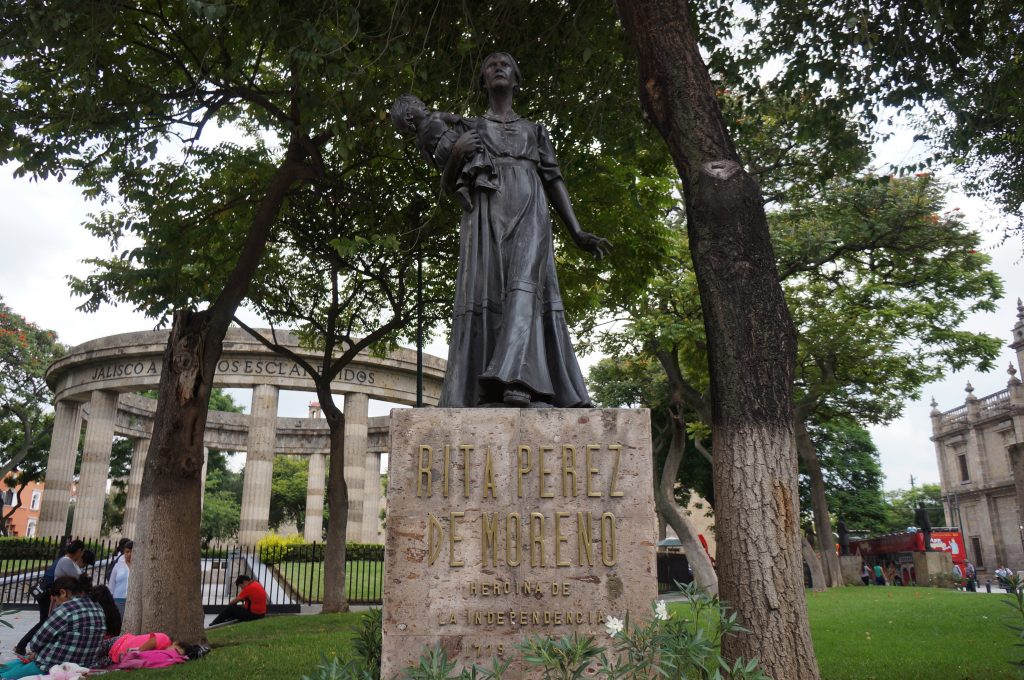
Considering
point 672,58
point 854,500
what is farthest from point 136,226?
point 854,500

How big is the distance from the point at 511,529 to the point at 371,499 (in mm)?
31289

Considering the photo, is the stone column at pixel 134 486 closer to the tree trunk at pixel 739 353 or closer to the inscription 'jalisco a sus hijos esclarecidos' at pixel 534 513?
the tree trunk at pixel 739 353

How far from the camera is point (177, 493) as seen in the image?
33.6 feet

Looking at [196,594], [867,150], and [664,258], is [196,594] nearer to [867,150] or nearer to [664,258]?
[664,258]

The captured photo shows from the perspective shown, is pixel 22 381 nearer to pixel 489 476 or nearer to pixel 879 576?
pixel 489 476

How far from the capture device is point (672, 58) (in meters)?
7.21

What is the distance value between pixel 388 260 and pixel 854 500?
3737 centimetres

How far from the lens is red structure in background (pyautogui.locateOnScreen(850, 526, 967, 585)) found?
32.9m

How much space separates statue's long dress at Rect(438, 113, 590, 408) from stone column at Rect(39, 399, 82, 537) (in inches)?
1102

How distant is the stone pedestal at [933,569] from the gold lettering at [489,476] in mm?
27184

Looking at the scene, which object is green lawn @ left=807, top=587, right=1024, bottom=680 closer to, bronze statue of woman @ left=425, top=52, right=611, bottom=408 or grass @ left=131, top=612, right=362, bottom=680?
bronze statue of woman @ left=425, top=52, right=611, bottom=408

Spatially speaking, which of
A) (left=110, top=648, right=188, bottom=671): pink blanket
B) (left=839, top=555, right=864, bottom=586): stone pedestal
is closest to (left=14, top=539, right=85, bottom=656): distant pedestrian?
(left=110, top=648, right=188, bottom=671): pink blanket

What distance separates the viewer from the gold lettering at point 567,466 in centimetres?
471

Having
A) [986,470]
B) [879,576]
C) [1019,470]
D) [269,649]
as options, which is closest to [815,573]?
[1019,470]
